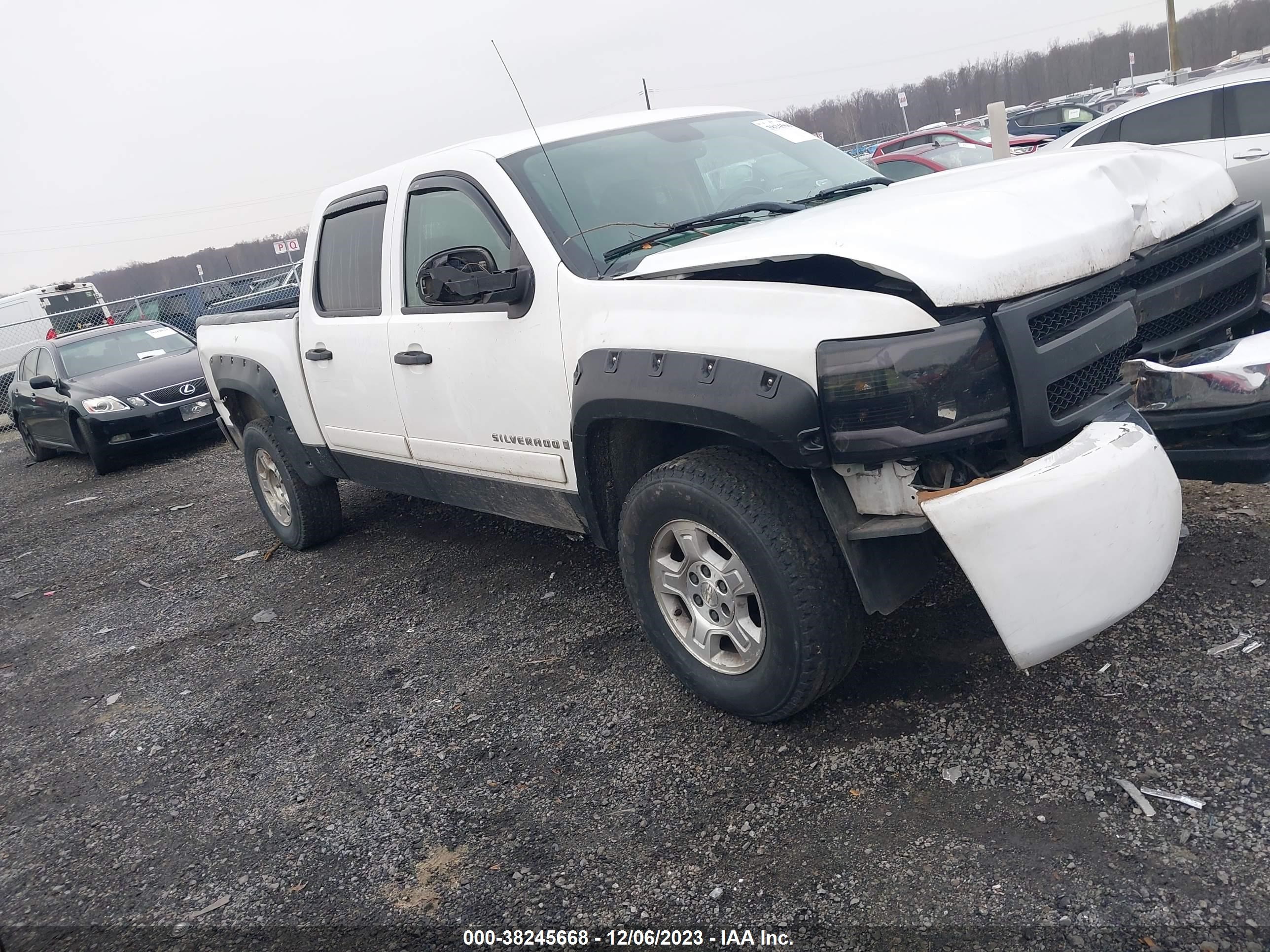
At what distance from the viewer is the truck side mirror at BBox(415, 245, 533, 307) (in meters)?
3.38

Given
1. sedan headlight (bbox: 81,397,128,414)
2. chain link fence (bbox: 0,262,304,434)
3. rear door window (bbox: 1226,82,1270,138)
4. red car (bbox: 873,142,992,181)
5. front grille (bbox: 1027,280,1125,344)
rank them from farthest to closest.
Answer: chain link fence (bbox: 0,262,304,434) < red car (bbox: 873,142,992,181) < sedan headlight (bbox: 81,397,128,414) < rear door window (bbox: 1226,82,1270,138) < front grille (bbox: 1027,280,1125,344)

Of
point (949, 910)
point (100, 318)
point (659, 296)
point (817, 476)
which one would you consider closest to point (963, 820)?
point (949, 910)

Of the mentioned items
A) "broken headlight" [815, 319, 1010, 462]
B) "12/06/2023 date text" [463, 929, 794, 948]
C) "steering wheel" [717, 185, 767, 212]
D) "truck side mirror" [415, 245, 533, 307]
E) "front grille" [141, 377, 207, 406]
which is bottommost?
"12/06/2023 date text" [463, 929, 794, 948]

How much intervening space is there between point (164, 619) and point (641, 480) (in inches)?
146

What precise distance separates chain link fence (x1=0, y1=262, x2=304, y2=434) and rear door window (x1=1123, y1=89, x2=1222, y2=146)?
14.3 meters

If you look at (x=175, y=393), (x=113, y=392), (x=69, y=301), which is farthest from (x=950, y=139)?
→ (x=69, y=301)

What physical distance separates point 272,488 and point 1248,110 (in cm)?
795

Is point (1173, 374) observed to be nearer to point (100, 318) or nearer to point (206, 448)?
point (206, 448)

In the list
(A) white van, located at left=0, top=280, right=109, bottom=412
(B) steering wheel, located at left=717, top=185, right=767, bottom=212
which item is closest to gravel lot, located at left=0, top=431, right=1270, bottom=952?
(B) steering wheel, located at left=717, top=185, right=767, bottom=212

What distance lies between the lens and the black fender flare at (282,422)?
536cm

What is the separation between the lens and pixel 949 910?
2242mm

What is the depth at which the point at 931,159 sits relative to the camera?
43.1 feet

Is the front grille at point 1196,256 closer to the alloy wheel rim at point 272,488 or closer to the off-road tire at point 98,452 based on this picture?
the alloy wheel rim at point 272,488

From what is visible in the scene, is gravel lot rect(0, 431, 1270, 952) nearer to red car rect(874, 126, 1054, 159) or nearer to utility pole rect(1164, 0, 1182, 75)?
red car rect(874, 126, 1054, 159)
